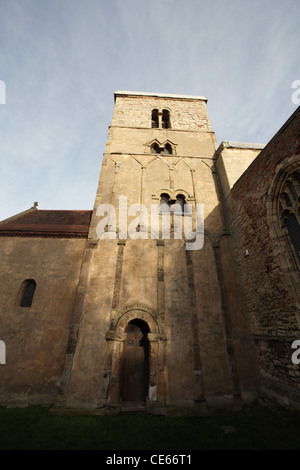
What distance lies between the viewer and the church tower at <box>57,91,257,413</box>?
6.21 m

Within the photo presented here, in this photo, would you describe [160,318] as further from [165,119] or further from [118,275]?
[165,119]

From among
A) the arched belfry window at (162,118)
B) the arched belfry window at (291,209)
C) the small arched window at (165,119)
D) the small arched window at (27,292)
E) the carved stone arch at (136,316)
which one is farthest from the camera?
the small arched window at (165,119)

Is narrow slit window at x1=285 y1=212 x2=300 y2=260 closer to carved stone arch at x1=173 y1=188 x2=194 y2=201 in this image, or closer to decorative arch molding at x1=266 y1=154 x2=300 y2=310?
decorative arch molding at x1=266 y1=154 x2=300 y2=310

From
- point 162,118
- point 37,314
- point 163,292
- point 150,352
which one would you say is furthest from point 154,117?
point 150,352

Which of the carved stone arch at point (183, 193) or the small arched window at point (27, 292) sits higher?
the carved stone arch at point (183, 193)

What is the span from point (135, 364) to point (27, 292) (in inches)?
206

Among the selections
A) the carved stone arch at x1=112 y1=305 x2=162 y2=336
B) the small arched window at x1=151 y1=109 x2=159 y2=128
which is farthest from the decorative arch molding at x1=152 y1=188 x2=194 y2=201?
the small arched window at x1=151 y1=109 x2=159 y2=128

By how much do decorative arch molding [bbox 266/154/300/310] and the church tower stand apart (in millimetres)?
2222

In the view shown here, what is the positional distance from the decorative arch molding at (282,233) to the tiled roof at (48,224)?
296 inches

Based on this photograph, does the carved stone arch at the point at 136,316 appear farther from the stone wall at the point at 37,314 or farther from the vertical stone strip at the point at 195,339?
the stone wall at the point at 37,314

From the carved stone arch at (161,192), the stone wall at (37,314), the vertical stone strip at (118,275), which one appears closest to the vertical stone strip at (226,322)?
the carved stone arch at (161,192)

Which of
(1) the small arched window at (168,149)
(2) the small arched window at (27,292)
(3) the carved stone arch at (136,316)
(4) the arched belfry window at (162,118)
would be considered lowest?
(3) the carved stone arch at (136,316)

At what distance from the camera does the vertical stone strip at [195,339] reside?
6.16m
